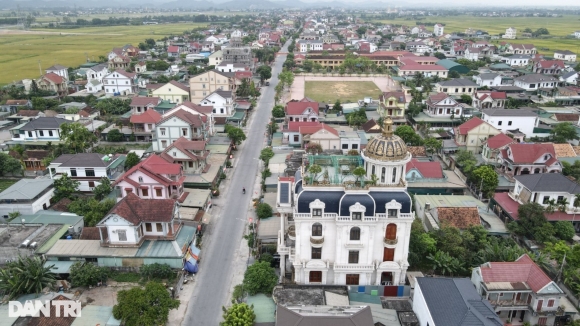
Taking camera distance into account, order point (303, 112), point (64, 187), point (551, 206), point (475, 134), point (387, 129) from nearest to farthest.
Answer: point (387, 129) < point (551, 206) < point (64, 187) < point (475, 134) < point (303, 112)

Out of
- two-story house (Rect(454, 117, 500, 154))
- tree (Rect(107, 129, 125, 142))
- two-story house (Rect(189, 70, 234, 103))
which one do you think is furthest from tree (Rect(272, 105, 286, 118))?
two-story house (Rect(454, 117, 500, 154))

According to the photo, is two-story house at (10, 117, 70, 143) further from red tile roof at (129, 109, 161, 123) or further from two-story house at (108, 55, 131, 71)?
two-story house at (108, 55, 131, 71)

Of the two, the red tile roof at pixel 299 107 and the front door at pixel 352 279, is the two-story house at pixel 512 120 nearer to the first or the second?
the red tile roof at pixel 299 107

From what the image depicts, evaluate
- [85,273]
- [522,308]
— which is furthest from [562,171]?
[85,273]

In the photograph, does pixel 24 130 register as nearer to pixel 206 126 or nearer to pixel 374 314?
pixel 206 126

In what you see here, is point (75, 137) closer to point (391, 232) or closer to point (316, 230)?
point (316, 230)

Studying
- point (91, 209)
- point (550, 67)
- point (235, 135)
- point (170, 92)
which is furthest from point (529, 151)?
point (550, 67)

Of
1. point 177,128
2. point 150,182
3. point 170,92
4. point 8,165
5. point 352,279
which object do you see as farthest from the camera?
point 170,92
